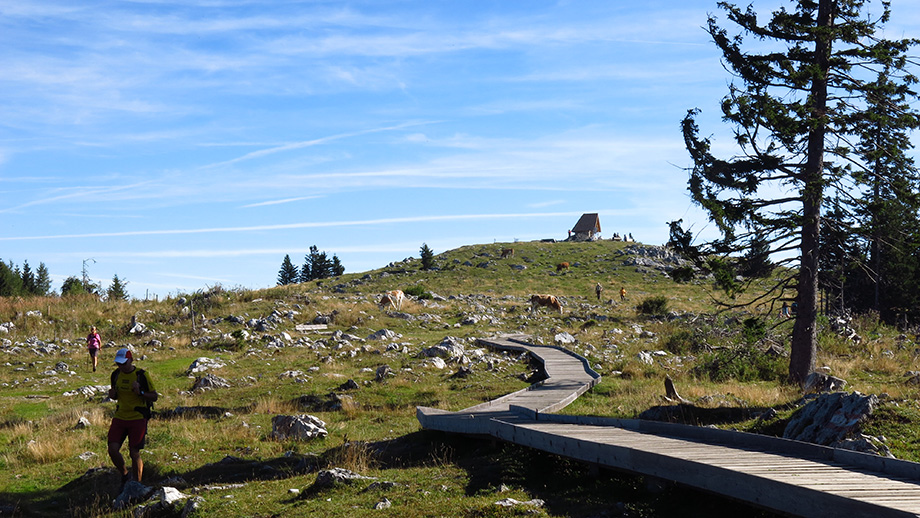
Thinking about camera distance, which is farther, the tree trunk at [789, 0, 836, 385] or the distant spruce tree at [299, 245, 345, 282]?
the distant spruce tree at [299, 245, 345, 282]

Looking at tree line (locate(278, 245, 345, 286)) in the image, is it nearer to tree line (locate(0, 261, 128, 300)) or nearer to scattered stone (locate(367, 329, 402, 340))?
tree line (locate(0, 261, 128, 300))

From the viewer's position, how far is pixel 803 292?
1769 cm

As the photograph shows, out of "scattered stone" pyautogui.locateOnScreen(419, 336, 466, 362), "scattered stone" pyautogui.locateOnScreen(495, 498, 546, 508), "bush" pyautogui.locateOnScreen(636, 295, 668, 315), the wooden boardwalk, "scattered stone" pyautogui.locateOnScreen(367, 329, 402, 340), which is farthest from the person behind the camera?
"bush" pyautogui.locateOnScreen(636, 295, 668, 315)

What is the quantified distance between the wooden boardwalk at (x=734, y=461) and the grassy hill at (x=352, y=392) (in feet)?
1.67

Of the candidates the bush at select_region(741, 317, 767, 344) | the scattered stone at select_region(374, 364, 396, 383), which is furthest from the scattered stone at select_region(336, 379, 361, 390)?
the bush at select_region(741, 317, 767, 344)

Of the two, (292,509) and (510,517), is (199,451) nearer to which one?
(292,509)

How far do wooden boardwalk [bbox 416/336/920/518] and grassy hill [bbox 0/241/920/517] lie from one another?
51 centimetres

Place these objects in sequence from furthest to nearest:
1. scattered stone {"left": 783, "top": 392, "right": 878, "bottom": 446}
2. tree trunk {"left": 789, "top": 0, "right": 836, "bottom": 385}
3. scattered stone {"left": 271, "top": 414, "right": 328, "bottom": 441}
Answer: tree trunk {"left": 789, "top": 0, "right": 836, "bottom": 385} → scattered stone {"left": 271, "top": 414, "right": 328, "bottom": 441} → scattered stone {"left": 783, "top": 392, "right": 878, "bottom": 446}

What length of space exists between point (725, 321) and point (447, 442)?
2163cm

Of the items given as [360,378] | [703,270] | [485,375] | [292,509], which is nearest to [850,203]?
[703,270]

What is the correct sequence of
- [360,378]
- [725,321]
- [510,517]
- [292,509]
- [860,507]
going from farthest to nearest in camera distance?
[725,321] → [360,378] → [292,509] → [510,517] → [860,507]

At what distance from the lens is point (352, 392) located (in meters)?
19.2

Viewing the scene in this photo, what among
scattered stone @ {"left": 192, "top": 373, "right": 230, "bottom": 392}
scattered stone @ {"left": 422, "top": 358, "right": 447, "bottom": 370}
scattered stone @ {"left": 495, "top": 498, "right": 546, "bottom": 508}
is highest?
scattered stone @ {"left": 422, "top": 358, "right": 447, "bottom": 370}

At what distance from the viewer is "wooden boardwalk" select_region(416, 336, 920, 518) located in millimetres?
6047
